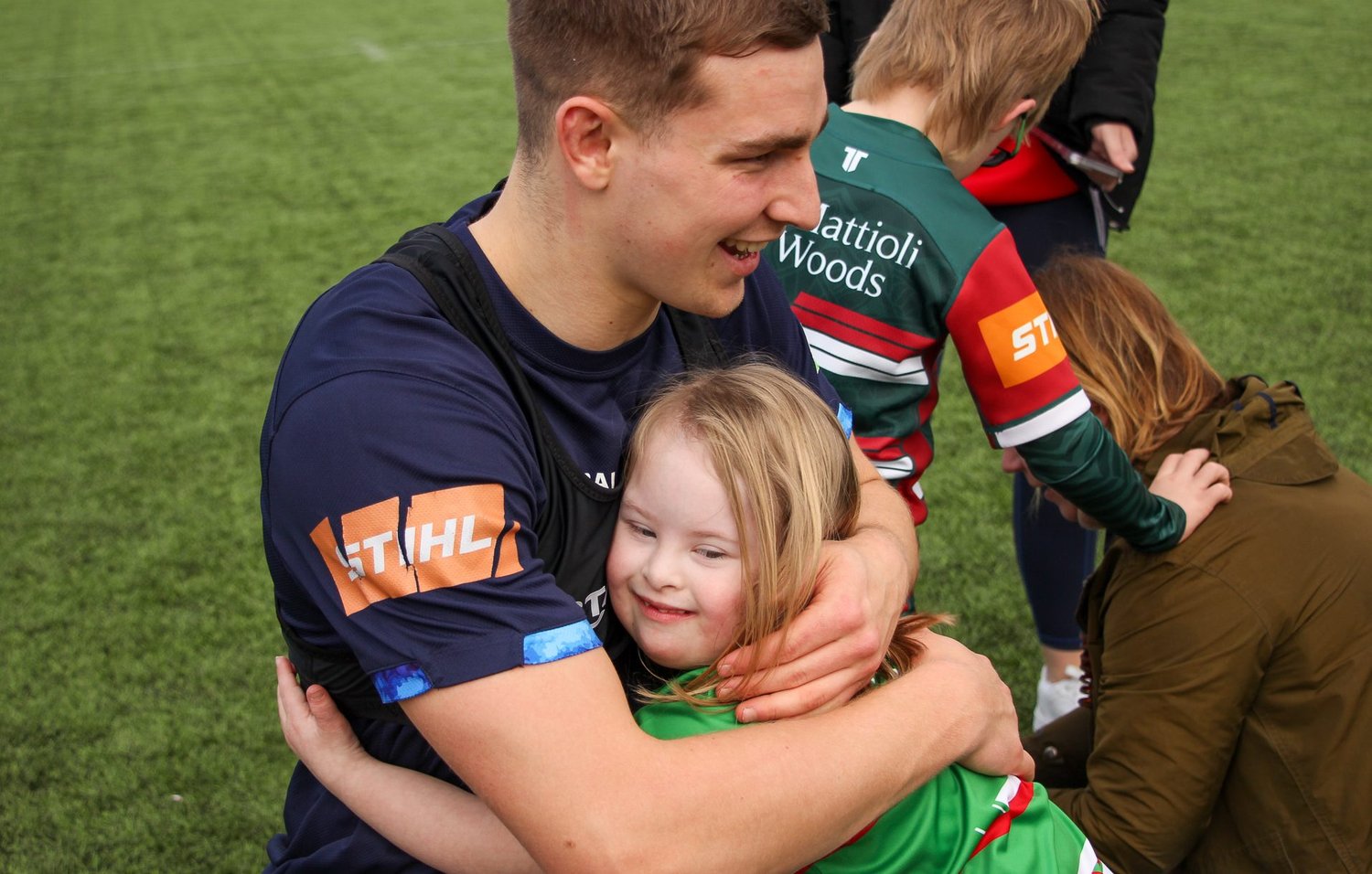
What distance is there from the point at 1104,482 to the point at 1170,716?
45 centimetres

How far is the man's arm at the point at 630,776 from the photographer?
1.23 meters

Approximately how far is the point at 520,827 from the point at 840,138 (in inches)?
67.4

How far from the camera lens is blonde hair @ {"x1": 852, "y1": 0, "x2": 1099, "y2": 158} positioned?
248 centimetres

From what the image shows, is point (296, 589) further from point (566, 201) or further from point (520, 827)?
point (566, 201)

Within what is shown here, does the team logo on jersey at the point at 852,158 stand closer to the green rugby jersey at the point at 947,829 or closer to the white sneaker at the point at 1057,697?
the green rugby jersey at the point at 947,829

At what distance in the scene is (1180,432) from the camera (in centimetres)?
257

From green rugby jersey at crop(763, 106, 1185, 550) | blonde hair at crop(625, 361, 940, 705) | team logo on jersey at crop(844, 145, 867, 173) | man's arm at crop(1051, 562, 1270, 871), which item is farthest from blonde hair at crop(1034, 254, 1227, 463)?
blonde hair at crop(625, 361, 940, 705)

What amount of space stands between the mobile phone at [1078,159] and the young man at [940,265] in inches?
27.1

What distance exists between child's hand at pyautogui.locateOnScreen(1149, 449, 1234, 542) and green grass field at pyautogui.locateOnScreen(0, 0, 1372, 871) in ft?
4.71

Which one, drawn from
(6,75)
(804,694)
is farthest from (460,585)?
(6,75)

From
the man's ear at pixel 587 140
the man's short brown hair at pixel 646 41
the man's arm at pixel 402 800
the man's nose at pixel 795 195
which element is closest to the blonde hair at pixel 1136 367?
the man's nose at pixel 795 195

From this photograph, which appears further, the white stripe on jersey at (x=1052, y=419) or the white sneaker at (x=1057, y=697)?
the white sneaker at (x=1057, y=697)

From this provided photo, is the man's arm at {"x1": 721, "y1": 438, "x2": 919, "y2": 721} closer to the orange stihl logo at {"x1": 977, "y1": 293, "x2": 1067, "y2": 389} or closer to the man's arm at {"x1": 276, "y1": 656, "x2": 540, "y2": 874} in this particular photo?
the man's arm at {"x1": 276, "y1": 656, "x2": 540, "y2": 874}

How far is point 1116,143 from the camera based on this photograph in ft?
10.6
